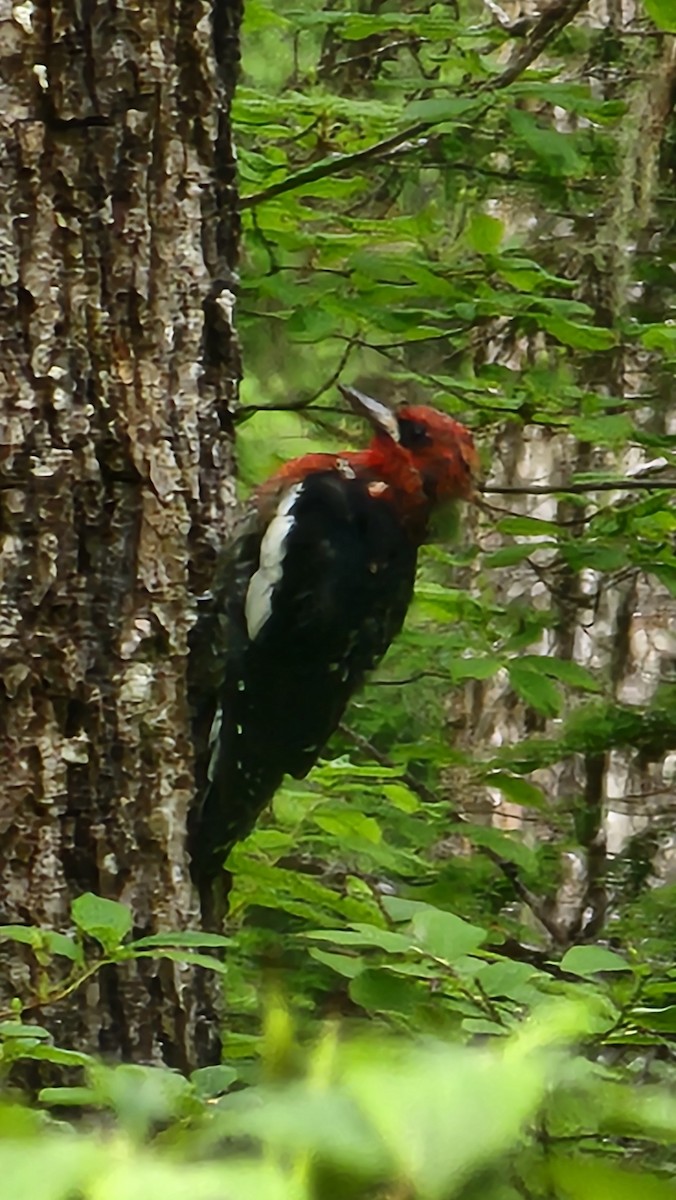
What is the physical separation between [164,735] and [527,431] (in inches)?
141

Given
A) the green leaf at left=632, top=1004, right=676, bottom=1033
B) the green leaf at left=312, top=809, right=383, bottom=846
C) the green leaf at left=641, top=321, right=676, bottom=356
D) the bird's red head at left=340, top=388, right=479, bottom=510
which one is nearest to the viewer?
the green leaf at left=632, top=1004, right=676, bottom=1033

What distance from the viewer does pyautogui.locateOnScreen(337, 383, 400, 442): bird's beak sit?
8.16ft

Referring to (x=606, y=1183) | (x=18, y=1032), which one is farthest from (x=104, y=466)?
(x=606, y=1183)

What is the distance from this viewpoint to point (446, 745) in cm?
287

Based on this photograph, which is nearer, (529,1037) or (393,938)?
(529,1037)

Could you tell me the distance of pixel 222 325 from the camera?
187cm

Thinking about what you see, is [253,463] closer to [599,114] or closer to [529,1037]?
[599,114]

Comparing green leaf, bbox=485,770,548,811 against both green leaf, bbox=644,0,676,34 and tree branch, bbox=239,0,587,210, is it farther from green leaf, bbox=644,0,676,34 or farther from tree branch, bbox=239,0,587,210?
green leaf, bbox=644,0,676,34

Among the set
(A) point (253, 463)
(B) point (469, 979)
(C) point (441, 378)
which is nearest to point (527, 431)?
(A) point (253, 463)

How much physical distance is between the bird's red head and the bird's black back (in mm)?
64

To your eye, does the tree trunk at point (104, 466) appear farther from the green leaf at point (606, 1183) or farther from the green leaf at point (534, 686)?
the green leaf at point (606, 1183)

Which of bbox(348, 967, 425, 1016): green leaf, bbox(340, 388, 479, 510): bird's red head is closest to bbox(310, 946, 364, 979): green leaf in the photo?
bbox(348, 967, 425, 1016): green leaf

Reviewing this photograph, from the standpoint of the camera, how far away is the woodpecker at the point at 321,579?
7.14 feet

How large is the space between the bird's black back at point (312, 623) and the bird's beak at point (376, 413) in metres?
0.11
